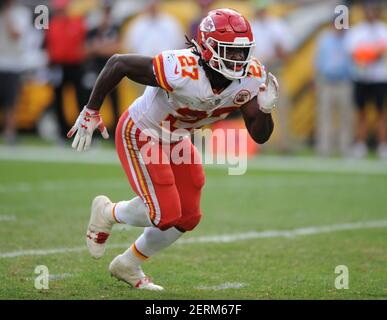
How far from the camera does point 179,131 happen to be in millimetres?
5105

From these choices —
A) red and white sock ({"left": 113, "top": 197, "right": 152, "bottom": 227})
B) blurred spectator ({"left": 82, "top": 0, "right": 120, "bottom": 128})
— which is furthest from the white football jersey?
blurred spectator ({"left": 82, "top": 0, "right": 120, "bottom": 128})

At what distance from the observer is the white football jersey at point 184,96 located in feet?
15.6

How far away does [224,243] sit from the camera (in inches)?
249

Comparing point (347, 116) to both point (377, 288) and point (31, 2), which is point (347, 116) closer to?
point (31, 2)

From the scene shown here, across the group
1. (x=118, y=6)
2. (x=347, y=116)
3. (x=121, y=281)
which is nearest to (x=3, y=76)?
(x=118, y=6)

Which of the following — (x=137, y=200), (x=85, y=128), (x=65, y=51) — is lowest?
(x=137, y=200)

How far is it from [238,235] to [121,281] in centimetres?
164

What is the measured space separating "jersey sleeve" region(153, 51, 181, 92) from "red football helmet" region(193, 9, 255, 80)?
18 centimetres

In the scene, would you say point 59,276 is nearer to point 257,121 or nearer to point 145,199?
point 145,199

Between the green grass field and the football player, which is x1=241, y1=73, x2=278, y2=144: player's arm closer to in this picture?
the football player

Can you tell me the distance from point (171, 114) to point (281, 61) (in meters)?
7.69

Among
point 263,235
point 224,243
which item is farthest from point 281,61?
point 224,243

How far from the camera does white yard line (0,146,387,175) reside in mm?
10859

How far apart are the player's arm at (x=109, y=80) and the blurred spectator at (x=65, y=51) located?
8009 millimetres
